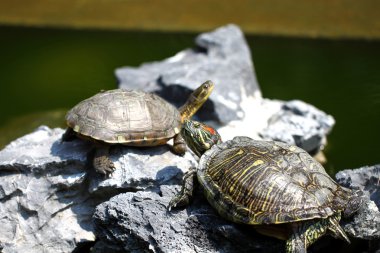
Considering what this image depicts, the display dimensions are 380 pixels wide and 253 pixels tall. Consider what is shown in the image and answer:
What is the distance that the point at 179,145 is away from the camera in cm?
392

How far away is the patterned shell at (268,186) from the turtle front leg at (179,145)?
0.59m

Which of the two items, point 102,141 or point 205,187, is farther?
point 102,141

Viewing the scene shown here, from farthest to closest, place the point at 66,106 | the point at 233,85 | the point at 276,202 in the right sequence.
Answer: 1. the point at 66,106
2. the point at 233,85
3. the point at 276,202

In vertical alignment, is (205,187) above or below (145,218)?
above

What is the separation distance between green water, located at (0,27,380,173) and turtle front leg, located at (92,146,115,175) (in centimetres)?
209

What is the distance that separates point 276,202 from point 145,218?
2.63ft

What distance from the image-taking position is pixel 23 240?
12.1 ft

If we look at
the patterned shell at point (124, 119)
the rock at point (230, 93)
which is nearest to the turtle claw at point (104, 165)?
the patterned shell at point (124, 119)

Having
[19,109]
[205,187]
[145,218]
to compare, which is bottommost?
[19,109]

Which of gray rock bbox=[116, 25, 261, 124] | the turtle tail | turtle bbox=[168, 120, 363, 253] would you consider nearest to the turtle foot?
turtle bbox=[168, 120, 363, 253]

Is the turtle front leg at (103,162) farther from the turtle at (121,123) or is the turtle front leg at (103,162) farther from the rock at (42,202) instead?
the rock at (42,202)

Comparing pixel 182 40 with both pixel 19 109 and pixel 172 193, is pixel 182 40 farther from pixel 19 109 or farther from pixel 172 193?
pixel 172 193

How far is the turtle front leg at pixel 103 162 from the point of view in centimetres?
362

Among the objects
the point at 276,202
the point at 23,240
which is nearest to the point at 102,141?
the point at 23,240
